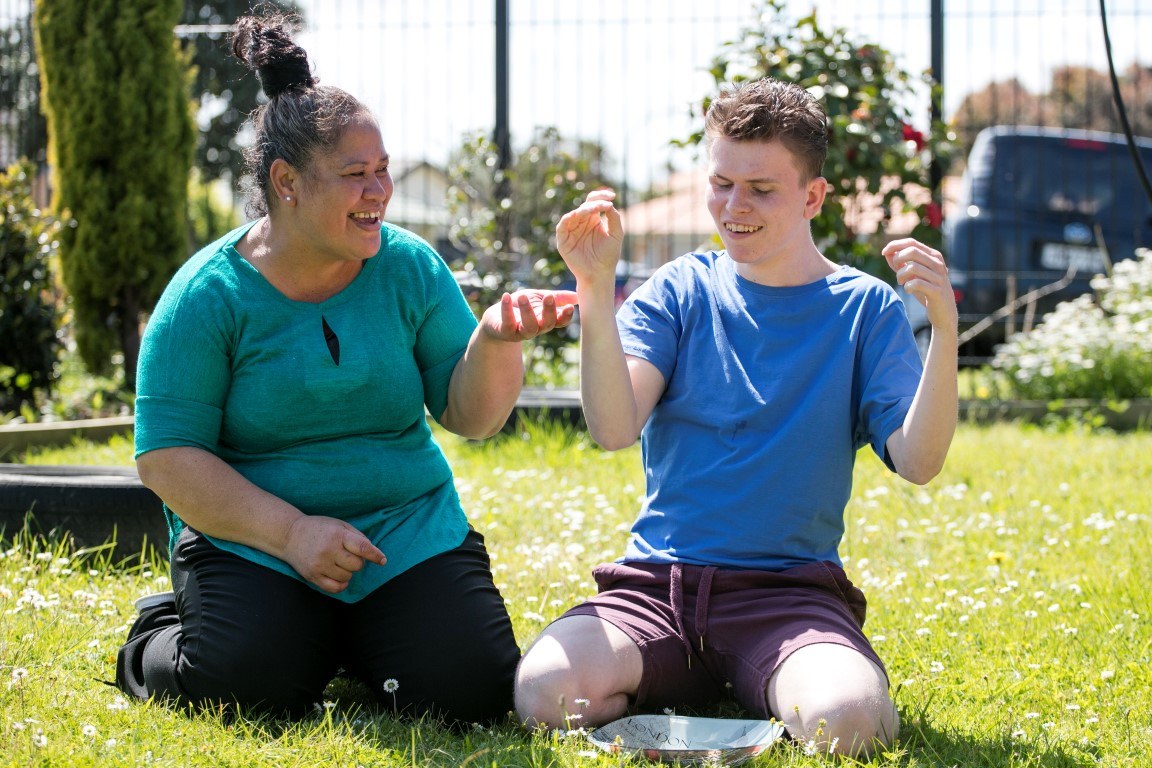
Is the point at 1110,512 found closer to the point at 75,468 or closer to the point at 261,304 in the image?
the point at 261,304

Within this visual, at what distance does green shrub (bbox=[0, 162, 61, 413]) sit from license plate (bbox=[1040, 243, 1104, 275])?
6.54 meters

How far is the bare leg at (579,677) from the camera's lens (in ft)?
7.36

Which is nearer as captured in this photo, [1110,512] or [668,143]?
[1110,512]

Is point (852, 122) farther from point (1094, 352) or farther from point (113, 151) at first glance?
point (113, 151)

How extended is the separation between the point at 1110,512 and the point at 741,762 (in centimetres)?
258

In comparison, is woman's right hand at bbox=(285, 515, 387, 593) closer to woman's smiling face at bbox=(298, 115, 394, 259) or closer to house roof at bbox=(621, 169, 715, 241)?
woman's smiling face at bbox=(298, 115, 394, 259)

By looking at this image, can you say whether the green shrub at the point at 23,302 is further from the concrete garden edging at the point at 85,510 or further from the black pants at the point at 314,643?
the black pants at the point at 314,643

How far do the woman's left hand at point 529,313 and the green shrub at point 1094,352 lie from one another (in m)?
4.93

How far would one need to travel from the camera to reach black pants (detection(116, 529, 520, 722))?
234cm

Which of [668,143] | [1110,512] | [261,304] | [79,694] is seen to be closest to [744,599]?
[261,304]

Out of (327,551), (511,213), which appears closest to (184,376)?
(327,551)

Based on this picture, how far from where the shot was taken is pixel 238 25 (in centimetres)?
256

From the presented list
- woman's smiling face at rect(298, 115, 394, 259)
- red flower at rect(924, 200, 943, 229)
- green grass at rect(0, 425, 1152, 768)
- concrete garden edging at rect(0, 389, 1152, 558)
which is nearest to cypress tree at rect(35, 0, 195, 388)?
green grass at rect(0, 425, 1152, 768)

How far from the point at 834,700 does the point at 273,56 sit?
165 cm
